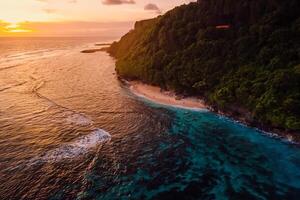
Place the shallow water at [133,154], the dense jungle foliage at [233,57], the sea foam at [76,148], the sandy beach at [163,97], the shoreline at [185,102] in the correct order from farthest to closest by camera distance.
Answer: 1. the sandy beach at [163,97]
2. the dense jungle foliage at [233,57]
3. the shoreline at [185,102]
4. the sea foam at [76,148]
5. the shallow water at [133,154]

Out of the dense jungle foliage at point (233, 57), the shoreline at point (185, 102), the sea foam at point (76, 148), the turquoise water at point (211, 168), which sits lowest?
the sea foam at point (76, 148)

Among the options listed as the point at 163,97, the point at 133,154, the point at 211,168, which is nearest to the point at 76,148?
the point at 133,154

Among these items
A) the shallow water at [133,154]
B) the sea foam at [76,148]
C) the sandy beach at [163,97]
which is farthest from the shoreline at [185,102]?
the sea foam at [76,148]

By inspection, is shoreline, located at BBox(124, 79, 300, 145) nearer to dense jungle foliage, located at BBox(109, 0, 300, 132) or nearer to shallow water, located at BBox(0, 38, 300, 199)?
dense jungle foliage, located at BBox(109, 0, 300, 132)

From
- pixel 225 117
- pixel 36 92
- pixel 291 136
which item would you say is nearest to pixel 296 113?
pixel 291 136

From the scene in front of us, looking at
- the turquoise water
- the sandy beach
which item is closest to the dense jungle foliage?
the sandy beach

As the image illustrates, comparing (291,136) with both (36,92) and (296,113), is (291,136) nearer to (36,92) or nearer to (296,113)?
(296,113)

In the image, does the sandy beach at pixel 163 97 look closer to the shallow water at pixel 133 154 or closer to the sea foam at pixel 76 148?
the shallow water at pixel 133 154
